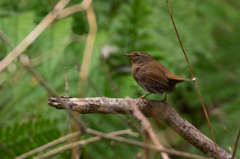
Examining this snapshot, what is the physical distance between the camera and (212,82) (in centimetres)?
418

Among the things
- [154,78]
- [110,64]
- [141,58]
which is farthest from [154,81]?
[110,64]

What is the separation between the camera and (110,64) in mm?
3641

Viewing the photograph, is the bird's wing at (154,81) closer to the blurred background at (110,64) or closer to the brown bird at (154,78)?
the brown bird at (154,78)

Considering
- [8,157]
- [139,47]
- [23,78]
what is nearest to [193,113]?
[139,47]

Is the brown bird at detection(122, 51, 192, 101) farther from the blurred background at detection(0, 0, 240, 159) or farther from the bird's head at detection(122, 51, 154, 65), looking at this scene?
the blurred background at detection(0, 0, 240, 159)

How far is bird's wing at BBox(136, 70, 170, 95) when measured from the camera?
238cm

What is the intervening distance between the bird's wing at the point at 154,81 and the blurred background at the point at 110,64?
0.38 metres

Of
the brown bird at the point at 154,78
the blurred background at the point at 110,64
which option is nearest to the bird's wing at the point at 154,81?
the brown bird at the point at 154,78

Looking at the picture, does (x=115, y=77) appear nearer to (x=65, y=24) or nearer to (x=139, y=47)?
(x=139, y=47)

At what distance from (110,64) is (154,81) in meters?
1.34

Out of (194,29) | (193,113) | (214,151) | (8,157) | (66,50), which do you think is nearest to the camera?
(214,151)

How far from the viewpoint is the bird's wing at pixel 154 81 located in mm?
2379

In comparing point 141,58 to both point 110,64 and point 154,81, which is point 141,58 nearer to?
point 154,81

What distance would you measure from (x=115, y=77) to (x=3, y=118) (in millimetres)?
1461
